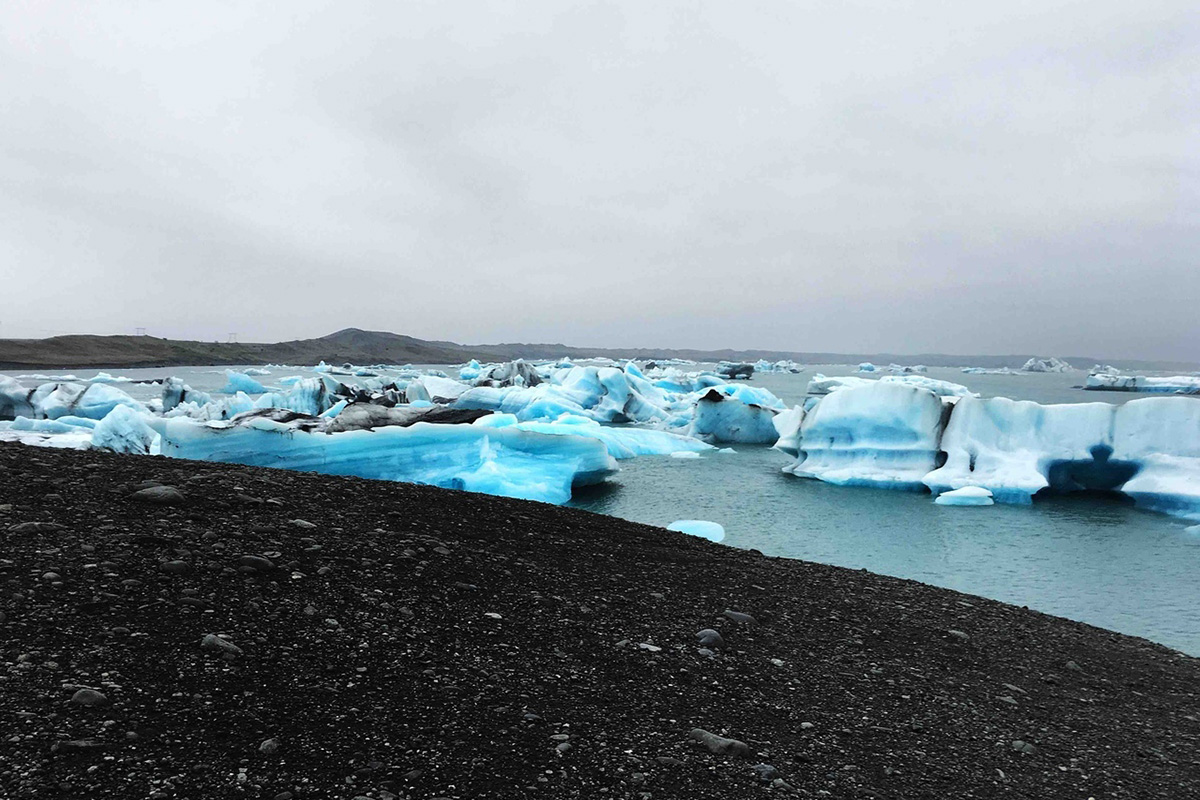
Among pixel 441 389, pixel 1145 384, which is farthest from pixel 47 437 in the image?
pixel 1145 384

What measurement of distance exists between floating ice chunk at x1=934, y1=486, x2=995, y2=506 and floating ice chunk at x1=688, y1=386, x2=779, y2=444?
28.7 ft

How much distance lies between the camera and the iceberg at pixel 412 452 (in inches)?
388

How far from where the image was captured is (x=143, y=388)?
3503cm

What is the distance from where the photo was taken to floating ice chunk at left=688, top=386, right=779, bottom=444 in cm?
2116

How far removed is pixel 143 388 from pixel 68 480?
36771 mm

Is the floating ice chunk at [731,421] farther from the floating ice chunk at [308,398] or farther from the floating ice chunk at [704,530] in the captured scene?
the floating ice chunk at [704,530]

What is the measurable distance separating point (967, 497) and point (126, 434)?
14.1 meters

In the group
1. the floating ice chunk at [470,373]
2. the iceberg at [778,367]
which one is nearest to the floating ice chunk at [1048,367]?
the iceberg at [778,367]

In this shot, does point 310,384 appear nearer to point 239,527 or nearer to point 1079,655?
point 239,527

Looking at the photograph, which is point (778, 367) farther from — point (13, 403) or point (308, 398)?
point (13, 403)

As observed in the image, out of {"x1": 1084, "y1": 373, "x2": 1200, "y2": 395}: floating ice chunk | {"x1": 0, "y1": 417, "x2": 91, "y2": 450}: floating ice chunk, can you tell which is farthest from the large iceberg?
{"x1": 1084, "y1": 373, "x2": 1200, "y2": 395}: floating ice chunk

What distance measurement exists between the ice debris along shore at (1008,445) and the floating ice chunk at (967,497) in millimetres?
329

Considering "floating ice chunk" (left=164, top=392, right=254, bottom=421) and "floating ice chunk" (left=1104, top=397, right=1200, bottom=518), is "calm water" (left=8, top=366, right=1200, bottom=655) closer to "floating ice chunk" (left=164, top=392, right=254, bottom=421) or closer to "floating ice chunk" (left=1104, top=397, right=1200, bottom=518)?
"floating ice chunk" (left=1104, top=397, right=1200, bottom=518)

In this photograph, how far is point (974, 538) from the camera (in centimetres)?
1027
